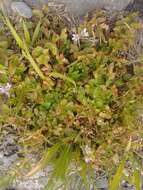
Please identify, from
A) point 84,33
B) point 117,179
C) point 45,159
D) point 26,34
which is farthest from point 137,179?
point 26,34

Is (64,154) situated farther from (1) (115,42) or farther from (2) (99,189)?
(1) (115,42)

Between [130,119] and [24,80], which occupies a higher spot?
[24,80]

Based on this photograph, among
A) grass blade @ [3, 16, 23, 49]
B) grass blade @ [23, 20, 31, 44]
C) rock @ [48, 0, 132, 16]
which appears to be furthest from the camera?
rock @ [48, 0, 132, 16]

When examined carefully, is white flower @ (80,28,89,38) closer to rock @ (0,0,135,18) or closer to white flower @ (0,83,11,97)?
rock @ (0,0,135,18)

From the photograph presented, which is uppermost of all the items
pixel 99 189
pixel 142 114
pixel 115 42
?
pixel 115 42

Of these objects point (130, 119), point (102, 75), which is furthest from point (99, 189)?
point (102, 75)

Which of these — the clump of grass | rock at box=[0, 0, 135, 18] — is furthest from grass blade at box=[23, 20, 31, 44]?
rock at box=[0, 0, 135, 18]
